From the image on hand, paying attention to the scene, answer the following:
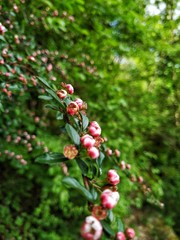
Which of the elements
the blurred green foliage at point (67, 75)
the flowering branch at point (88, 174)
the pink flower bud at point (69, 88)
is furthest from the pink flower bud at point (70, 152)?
the blurred green foliage at point (67, 75)

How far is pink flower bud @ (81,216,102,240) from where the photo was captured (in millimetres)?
583

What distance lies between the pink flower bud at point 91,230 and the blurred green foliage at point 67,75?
0.90 meters

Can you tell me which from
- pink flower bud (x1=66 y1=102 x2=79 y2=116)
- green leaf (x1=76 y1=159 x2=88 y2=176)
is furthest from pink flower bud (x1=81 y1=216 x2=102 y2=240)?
pink flower bud (x1=66 y1=102 x2=79 y2=116)

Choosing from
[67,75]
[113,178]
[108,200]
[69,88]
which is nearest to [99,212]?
[108,200]

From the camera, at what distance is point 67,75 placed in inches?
92.4

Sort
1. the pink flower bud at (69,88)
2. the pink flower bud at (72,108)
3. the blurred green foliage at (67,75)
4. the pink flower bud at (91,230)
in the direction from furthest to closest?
1. the blurred green foliage at (67,75)
2. the pink flower bud at (69,88)
3. the pink flower bud at (72,108)
4. the pink flower bud at (91,230)

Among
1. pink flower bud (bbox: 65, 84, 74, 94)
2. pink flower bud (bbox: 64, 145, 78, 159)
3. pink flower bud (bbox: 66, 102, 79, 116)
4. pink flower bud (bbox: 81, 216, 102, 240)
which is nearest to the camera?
pink flower bud (bbox: 81, 216, 102, 240)

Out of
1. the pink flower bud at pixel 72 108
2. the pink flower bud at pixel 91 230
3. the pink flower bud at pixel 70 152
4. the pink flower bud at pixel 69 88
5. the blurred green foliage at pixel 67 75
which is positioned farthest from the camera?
the blurred green foliage at pixel 67 75

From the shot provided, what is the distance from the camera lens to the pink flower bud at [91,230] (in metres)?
0.58

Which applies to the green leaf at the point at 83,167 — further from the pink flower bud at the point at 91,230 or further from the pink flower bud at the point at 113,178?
the pink flower bud at the point at 91,230

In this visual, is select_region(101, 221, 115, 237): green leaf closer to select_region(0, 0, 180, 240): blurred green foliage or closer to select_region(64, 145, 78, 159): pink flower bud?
select_region(64, 145, 78, 159): pink flower bud

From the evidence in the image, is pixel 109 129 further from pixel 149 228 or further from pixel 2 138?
pixel 149 228

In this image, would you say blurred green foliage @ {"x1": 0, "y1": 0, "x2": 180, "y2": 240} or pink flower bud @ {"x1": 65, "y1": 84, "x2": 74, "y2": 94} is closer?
pink flower bud @ {"x1": 65, "y1": 84, "x2": 74, "y2": 94}

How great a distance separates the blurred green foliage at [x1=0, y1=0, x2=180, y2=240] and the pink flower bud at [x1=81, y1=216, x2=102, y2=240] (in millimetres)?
905
